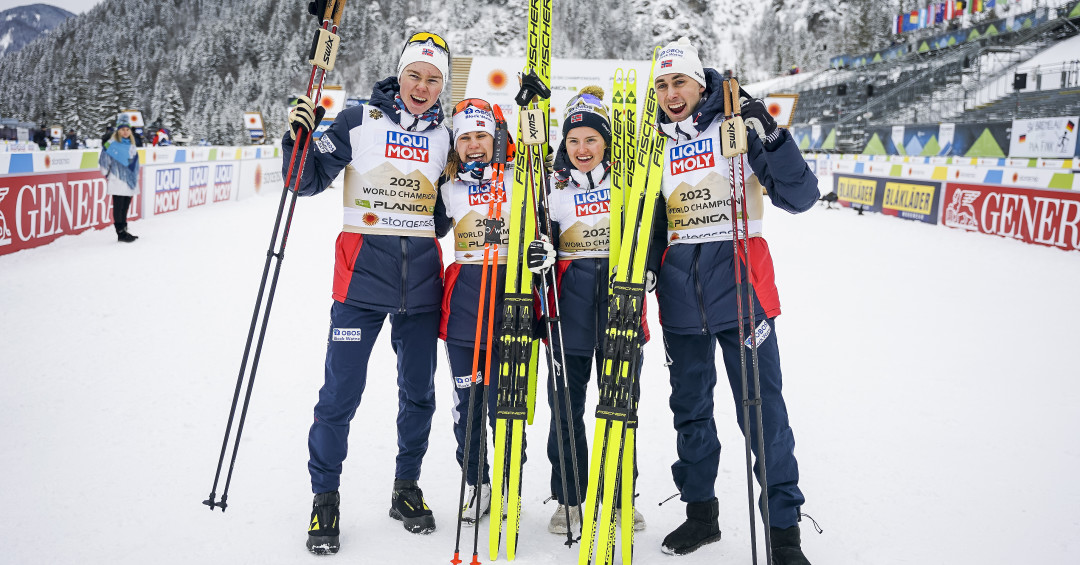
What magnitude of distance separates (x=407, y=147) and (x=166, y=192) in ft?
40.1

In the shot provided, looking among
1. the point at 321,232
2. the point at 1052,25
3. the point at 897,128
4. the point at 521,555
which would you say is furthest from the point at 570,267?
the point at 1052,25

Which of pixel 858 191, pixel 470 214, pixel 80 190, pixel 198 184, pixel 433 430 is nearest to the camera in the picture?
pixel 470 214

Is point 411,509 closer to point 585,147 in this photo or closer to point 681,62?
point 585,147

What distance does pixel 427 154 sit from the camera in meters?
2.93

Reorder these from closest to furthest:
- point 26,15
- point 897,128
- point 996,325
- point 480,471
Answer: point 480,471 < point 996,325 < point 897,128 < point 26,15

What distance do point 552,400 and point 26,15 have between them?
213 m

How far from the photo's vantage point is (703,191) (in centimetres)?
271

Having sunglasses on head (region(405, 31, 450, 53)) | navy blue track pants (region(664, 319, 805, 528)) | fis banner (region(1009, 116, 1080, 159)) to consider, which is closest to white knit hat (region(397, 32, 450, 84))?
sunglasses on head (region(405, 31, 450, 53))

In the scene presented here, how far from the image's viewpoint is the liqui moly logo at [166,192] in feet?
41.4

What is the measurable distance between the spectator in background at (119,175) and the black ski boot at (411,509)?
28.2 ft

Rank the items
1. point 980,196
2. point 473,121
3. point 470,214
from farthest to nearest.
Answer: point 980,196 → point 470,214 → point 473,121

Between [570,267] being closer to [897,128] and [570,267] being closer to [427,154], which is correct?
[427,154]

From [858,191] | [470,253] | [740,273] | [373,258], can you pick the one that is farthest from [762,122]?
[858,191]

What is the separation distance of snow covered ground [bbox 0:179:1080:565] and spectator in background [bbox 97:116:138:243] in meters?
1.68
